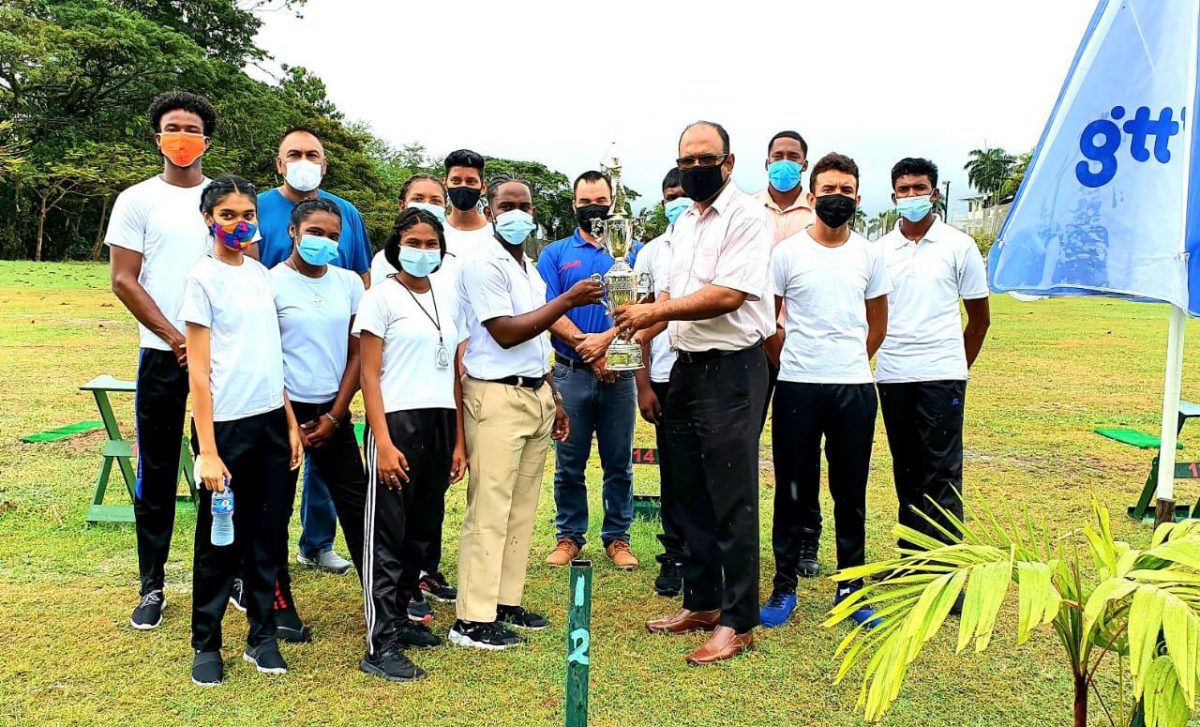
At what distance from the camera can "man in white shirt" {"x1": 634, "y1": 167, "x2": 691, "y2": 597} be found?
15.6ft

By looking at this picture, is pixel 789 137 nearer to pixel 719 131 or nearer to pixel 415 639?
pixel 719 131

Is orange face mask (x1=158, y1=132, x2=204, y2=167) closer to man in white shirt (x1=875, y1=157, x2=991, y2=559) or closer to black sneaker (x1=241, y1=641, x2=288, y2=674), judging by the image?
black sneaker (x1=241, y1=641, x2=288, y2=674)

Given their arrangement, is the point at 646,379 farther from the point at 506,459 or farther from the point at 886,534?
the point at 886,534

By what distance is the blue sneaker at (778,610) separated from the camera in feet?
14.5

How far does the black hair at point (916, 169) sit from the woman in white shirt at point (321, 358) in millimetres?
2833

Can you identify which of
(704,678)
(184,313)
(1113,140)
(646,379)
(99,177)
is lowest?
(704,678)

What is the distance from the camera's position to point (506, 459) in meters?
4.09

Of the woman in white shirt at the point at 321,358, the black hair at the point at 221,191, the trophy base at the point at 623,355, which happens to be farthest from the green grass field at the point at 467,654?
the black hair at the point at 221,191

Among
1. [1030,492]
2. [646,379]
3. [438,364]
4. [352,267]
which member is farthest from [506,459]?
[1030,492]

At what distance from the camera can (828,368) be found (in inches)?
171

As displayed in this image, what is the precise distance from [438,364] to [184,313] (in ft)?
3.39

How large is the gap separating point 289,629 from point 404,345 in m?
1.43

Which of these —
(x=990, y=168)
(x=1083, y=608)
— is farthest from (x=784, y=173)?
(x=990, y=168)

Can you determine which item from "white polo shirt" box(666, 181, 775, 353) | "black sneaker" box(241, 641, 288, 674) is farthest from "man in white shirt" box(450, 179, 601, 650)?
"black sneaker" box(241, 641, 288, 674)
